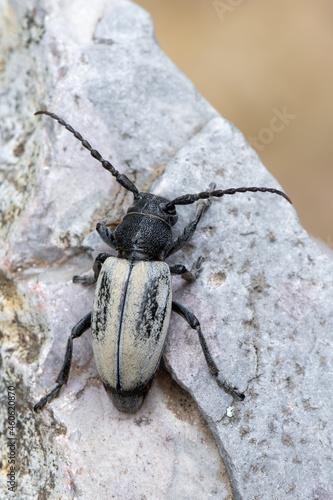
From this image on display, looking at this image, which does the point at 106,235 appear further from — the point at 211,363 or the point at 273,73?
the point at 273,73

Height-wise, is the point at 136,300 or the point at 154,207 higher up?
the point at 154,207

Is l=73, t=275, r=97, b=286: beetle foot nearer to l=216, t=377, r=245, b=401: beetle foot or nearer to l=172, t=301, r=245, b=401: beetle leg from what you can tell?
l=172, t=301, r=245, b=401: beetle leg

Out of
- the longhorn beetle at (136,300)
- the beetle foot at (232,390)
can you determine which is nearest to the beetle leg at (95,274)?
the longhorn beetle at (136,300)

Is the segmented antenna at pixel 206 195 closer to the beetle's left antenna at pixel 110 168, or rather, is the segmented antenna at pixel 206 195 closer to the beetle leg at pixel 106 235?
the beetle's left antenna at pixel 110 168

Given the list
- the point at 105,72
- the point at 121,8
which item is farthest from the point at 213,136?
the point at 121,8

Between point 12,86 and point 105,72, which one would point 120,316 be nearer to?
point 105,72

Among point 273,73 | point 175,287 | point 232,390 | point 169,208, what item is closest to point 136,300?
point 175,287

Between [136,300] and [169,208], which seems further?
[169,208]

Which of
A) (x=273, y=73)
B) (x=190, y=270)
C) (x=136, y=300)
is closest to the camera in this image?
(x=136, y=300)
